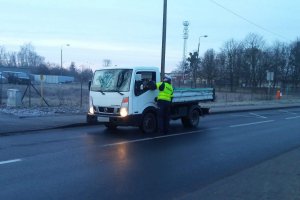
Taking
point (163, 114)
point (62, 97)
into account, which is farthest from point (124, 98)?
point (62, 97)

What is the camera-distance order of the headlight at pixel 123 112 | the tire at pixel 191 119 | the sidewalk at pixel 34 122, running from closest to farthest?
the headlight at pixel 123 112 → the sidewalk at pixel 34 122 → the tire at pixel 191 119

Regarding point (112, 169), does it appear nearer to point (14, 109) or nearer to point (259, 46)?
point (14, 109)

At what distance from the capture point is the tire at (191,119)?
1748 cm

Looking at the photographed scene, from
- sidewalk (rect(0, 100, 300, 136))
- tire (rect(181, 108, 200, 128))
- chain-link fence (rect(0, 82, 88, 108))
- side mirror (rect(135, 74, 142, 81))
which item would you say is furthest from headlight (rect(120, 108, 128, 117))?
chain-link fence (rect(0, 82, 88, 108))

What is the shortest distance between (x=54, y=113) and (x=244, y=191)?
1506 cm

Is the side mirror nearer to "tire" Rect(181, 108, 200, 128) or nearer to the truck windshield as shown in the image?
the truck windshield

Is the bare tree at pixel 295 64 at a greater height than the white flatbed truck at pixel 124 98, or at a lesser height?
greater

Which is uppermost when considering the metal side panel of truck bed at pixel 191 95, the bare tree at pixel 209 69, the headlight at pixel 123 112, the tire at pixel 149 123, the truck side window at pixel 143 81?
the bare tree at pixel 209 69

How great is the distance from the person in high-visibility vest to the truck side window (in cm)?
46

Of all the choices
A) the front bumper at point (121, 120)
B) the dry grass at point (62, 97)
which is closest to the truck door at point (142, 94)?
the front bumper at point (121, 120)

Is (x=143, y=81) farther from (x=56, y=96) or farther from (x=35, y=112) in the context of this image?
(x=56, y=96)

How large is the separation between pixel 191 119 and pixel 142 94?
135 inches

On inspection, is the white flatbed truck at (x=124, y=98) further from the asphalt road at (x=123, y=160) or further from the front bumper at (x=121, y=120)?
the asphalt road at (x=123, y=160)

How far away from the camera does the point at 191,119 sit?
57.7 ft
